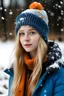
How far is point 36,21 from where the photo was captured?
3043mm

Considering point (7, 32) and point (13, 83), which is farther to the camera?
point (7, 32)

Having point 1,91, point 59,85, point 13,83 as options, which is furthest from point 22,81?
point 1,91

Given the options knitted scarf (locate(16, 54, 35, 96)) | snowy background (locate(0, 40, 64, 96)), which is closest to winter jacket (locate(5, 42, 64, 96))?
knitted scarf (locate(16, 54, 35, 96))

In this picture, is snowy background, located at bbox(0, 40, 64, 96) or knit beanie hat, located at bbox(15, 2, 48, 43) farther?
snowy background, located at bbox(0, 40, 64, 96)

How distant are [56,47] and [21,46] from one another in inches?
11.7

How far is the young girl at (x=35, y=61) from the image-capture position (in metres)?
2.81

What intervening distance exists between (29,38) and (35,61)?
191 millimetres

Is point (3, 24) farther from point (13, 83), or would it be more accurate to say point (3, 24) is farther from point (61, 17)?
point (13, 83)

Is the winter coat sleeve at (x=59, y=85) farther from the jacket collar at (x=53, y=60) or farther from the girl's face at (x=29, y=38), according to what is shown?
the girl's face at (x=29, y=38)

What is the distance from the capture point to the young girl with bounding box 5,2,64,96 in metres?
2.81

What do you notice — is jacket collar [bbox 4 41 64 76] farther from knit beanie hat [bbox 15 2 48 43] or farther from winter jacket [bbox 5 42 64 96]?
knit beanie hat [bbox 15 2 48 43]

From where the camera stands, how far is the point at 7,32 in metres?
13.1

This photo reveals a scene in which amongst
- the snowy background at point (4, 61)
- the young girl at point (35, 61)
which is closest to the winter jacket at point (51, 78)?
the young girl at point (35, 61)

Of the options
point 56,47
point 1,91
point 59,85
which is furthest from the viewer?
point 1,91
